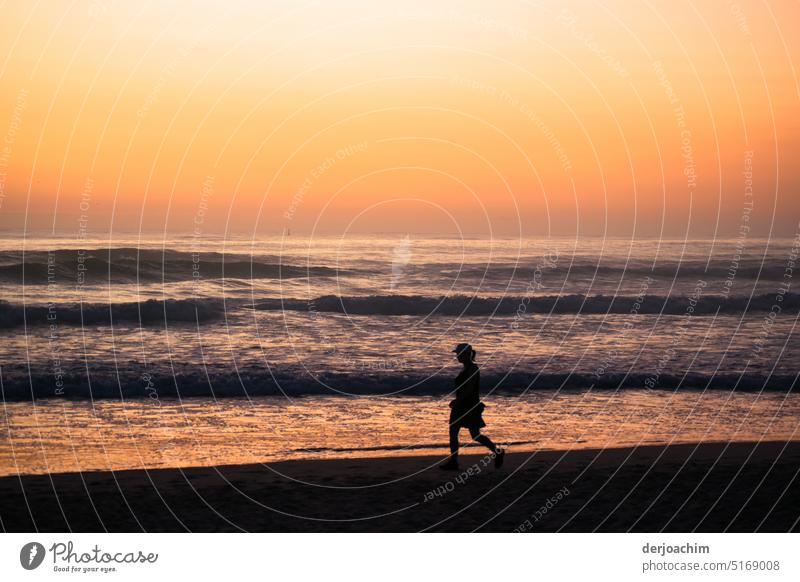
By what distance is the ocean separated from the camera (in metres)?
20.7

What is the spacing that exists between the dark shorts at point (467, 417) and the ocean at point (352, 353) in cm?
281

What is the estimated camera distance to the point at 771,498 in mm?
15250

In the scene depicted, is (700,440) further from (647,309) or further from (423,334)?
(647,309)

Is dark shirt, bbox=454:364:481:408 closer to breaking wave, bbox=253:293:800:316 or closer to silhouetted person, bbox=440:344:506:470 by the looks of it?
silhouetted person, bbox=440:344:506:470

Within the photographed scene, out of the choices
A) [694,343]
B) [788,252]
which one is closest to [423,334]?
[694,343]

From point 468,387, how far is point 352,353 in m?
18.2

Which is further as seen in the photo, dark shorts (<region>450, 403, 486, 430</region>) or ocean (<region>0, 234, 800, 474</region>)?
ocean (<region>0, 234, 800, 474</region>)

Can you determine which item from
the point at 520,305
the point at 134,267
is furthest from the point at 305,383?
the point at 134,267

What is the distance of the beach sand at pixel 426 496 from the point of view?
14.1 meters

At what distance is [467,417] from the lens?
1652 centimetres

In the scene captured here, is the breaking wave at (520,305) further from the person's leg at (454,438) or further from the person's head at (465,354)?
the person's head at (465,354)

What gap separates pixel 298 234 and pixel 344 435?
80726 mm

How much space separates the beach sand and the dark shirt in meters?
1.43

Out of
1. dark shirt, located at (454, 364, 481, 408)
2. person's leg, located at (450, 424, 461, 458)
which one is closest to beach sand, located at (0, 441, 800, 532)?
person's leg, located at (450, 424, 461, 458)
